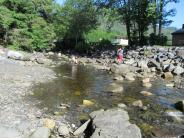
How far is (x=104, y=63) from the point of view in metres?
39.9

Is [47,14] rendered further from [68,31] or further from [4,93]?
[4,93]

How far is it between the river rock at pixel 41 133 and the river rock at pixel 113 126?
1.59m

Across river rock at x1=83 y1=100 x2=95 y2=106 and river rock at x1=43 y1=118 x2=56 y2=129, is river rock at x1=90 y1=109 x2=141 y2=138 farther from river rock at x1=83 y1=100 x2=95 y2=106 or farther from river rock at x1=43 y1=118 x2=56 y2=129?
river rock at x1=83 y1=100 x2=95 y2=106

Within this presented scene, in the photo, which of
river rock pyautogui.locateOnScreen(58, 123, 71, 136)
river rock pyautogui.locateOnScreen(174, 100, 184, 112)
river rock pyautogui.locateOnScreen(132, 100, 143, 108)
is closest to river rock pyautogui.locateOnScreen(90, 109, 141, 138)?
river rock pyautogui.locateOnScreen(58, 123, 71, 136)

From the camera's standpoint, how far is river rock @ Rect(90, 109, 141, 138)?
11.6 m

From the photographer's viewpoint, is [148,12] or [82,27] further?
[82,27]

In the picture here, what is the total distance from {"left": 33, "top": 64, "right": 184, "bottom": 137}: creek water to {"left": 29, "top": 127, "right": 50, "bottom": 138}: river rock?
239 cm

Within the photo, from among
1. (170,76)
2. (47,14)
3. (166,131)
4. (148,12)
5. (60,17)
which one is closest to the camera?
(166,131)

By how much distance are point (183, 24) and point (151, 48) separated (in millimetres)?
21501

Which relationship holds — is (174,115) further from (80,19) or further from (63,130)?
(80,19)

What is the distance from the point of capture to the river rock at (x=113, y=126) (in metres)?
11.6

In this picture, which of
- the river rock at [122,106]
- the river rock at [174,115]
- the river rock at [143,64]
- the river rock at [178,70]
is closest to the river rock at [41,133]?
the river rock at [122,106]

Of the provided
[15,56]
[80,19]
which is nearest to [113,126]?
[15,56]

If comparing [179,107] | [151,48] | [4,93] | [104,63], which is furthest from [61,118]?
[151,48]
